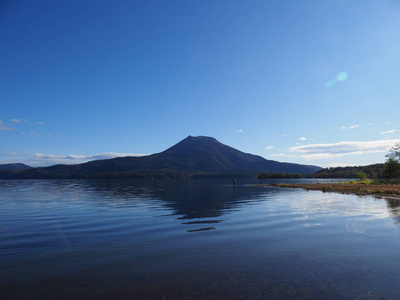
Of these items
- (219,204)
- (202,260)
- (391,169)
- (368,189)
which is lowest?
(202,260)

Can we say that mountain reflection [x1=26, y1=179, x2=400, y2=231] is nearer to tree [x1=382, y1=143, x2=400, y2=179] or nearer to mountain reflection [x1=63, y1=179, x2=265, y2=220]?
mountain reflection [x1=63, y1=179, x2=265, y2=220]

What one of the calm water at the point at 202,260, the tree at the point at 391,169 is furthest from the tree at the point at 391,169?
the calm water at the point at 202,260

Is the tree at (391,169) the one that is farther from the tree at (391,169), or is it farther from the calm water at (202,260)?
the calm water at (202,260)

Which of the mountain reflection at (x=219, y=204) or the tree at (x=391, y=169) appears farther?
the tree at (x=391, y=169)

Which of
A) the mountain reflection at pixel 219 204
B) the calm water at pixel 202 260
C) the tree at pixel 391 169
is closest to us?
the calm water at pixel 202 260

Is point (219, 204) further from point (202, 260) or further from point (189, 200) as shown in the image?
point (202, 260)

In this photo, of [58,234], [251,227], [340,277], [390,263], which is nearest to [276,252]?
[340,277]

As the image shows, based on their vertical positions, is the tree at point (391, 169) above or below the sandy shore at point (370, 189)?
above

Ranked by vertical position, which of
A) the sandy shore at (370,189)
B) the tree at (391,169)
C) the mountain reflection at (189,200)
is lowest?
the mountain reflection at (189,200)

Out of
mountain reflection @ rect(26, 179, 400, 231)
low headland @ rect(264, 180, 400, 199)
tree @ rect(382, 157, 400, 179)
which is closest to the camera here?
mountain reflection @ rect(26, 179, 400, 231)

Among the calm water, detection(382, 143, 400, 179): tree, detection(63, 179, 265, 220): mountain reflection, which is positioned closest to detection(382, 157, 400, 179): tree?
detection(382, 143, 400, 179): tree

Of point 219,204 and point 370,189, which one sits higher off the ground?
point 370,189

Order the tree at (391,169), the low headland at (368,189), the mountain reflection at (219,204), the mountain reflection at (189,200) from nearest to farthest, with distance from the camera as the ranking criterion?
the mountain reflection at (219,204) → the mountain reflection at (189,200) → the low headland at (368,189) → the tree at (391,169)

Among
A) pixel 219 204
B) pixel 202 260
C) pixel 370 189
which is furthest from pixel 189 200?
pixel 370 189
